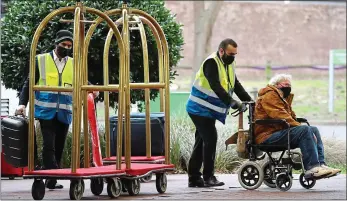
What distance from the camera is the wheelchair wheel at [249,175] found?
39.6 ft

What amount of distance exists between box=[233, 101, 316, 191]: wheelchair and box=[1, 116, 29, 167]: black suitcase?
2.62 meters

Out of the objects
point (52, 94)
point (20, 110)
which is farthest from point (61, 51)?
point (20, 110)

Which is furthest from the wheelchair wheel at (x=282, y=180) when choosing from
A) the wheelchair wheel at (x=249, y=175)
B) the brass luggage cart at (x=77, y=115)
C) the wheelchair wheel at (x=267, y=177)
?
the brass luggage cart at (x=77, y=115)

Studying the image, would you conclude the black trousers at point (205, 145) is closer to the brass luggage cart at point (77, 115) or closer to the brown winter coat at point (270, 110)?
the brown winter coat at point (270, 110)

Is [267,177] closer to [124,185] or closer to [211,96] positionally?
[211,96]

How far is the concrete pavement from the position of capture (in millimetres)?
10977

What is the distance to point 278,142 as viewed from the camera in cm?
1198

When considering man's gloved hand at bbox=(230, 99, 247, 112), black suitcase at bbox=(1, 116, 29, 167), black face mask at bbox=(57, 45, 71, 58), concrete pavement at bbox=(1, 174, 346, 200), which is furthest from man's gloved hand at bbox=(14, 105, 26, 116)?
man's gloved hand at bbox=(230, 99, 247, 112)

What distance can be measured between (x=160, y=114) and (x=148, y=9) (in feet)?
9.89

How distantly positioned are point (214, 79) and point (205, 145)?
80cm

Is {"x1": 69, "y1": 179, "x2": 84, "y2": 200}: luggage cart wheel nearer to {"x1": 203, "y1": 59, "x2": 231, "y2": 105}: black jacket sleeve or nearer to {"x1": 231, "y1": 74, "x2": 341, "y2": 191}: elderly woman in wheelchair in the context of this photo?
{"x1": 203, "y1": 59, "x2": 231, "y2": 105}: black jacket sleeve

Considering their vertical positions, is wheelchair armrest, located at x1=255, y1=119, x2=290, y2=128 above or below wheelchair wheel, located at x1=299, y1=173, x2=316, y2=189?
above

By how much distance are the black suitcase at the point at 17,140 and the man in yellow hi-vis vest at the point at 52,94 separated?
0.48 meters

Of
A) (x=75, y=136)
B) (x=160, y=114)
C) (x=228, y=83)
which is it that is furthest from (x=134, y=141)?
(x=75, y=136)
